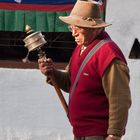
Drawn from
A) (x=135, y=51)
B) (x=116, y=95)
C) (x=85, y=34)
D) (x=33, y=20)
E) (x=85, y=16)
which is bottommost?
(x=135, y=51)

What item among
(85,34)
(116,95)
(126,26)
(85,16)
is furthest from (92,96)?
(126,26)

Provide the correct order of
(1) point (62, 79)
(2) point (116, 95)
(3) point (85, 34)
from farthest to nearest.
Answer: (1) point (62, 79) < (3) point (85, 34) < (2) point (116, 95)

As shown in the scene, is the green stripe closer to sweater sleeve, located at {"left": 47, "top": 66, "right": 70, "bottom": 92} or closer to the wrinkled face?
sweater sleeve, located at {"left": 47, "top": 66, "right": 70, "bottom": 92}

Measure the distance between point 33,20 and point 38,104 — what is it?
1.02 metres

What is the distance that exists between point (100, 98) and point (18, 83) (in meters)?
2.99

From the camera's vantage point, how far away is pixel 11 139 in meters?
6.87

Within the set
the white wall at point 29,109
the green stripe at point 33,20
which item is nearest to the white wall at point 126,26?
the green stripe at point 33,20

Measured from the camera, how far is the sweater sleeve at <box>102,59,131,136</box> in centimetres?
376

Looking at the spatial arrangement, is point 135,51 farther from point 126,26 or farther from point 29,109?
point 29,109

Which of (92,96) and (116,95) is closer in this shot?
(116,95)

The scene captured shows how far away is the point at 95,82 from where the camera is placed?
12.7 feet

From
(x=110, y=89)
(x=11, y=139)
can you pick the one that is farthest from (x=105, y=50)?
(x=11, y=139)

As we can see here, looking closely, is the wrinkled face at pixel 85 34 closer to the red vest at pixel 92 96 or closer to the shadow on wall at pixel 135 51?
the red vest at pixel 92 96

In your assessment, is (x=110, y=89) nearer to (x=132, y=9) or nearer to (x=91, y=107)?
(x=91, y=107)
